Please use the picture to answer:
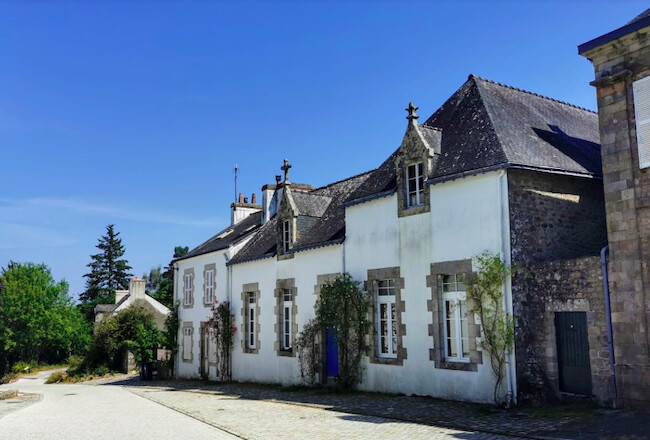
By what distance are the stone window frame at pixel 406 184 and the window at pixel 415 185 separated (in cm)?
5

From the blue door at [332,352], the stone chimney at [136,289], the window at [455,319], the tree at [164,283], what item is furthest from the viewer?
the tree at [164,283]

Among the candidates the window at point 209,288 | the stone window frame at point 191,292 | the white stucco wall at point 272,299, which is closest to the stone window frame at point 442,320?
the white stucco wall at point 272,299

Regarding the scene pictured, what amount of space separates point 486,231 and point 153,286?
6198 cm

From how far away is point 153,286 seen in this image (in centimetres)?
6912

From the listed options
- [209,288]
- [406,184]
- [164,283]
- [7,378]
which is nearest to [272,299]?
[209,288]

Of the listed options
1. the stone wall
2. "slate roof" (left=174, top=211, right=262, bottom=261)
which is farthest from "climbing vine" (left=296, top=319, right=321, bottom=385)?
the stone wall

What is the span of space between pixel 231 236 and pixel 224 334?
4257 mm

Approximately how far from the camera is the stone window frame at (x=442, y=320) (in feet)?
38.4

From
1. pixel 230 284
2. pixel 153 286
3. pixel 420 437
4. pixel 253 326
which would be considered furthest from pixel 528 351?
pixel 153 286

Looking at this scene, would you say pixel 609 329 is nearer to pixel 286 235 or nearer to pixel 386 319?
pixel 386 319

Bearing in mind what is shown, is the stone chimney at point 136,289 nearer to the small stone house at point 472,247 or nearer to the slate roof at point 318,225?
the slate roof at point 318,225

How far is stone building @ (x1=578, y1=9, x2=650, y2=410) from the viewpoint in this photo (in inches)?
373

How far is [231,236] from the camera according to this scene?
23.7 metres

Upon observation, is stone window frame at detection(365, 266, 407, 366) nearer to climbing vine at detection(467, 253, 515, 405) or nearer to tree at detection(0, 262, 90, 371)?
climbing vine at detection(467, 253, 515, 405)
